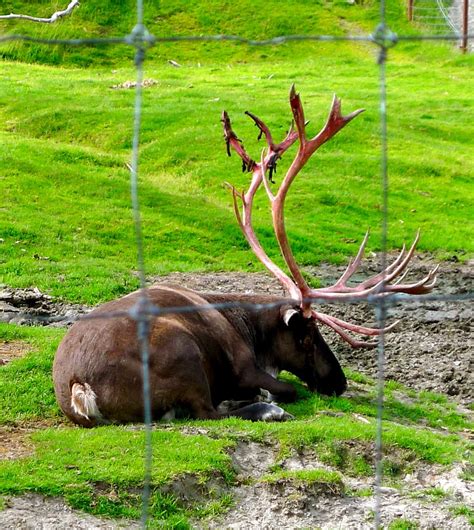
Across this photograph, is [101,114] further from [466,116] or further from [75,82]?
[466,116]

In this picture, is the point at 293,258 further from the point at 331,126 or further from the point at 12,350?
the point at 12,350

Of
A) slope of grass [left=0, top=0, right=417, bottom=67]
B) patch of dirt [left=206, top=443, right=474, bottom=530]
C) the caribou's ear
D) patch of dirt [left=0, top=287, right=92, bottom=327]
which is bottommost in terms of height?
A: patch of dirt [left=206, top=443, right=474, bottom=530]

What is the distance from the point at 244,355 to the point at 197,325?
0.42 meters

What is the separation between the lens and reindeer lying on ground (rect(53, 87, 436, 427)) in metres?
6.88

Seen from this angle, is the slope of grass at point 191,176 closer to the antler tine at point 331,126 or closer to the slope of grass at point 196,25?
the antler tine at point 331,126

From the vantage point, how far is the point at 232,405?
306 inches

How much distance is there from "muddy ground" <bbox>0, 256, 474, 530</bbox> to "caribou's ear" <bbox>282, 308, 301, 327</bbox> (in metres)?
1.12

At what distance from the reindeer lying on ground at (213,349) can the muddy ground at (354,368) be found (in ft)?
1.38

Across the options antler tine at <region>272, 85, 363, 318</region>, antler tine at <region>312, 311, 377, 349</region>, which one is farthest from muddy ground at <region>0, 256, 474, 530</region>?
antler tine at <region>272, 85, 363, 318</region>

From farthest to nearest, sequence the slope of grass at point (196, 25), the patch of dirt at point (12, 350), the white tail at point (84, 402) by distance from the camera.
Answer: the slope of grass at point (196, 25) < the patch of dirt at point (12, 350) < the white tail at point (84, 402)

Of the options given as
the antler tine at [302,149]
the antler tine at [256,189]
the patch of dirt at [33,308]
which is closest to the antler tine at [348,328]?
the antler tine at [302,149]

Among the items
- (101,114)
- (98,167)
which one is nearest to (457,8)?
(101,114)

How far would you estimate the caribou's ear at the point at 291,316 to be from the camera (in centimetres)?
830

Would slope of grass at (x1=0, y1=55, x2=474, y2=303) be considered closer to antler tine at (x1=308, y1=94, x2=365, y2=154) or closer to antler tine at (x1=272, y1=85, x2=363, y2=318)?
antler tine at (x1=272, y1=85, x2=363, y2=318)
